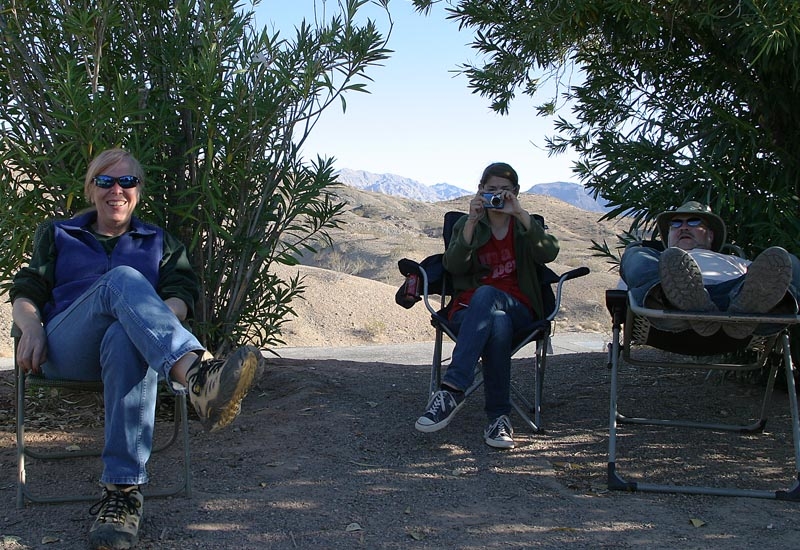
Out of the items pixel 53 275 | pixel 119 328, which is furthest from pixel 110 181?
pixel 119 328

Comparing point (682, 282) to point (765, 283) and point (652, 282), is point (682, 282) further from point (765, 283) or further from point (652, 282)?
point (765, 283)

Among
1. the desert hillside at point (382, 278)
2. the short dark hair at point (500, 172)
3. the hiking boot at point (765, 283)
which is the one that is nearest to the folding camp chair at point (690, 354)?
the hiking boot at point (765, 283)

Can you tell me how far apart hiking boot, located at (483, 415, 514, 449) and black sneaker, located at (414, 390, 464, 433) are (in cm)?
18

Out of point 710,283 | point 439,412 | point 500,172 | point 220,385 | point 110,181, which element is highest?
point 500,172

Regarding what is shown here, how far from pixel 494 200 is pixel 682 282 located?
1136 millimetres

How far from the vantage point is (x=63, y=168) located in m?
3.58

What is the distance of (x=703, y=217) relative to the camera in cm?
387

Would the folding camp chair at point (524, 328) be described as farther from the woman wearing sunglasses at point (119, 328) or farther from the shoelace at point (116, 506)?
the shoelace at point (116, 506)

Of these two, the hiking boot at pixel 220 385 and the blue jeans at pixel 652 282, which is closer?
the hiking boot at pixel 220 385

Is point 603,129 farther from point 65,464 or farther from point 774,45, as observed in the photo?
point 65,464

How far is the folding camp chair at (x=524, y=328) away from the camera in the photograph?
12.7ft

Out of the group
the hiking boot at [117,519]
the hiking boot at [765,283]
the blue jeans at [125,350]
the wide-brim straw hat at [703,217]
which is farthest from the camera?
the wide-brim straw hat at [703,217]

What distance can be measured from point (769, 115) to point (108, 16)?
10.7 ft

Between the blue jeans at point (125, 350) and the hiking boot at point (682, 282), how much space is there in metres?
1.74
